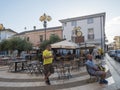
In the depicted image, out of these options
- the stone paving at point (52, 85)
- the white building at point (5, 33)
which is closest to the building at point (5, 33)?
the white building at point (5, 33)

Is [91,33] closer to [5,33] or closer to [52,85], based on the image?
[5,33]

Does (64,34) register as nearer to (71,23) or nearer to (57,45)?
(71,23)

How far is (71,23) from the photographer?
35.7m

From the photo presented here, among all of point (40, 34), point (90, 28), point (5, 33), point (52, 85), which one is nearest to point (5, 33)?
point (5, 33)

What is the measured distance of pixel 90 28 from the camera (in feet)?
109

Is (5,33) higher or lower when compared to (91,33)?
higher

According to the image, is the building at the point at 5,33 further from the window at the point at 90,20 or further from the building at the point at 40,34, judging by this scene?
the window at the point at 90,20

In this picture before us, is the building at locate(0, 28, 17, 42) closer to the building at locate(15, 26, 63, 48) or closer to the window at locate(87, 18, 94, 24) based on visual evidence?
the building at locate(15, 26, 63, 48)

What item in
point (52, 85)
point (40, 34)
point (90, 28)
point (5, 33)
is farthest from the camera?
point (5, 33)

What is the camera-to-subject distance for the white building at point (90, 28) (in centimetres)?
3247

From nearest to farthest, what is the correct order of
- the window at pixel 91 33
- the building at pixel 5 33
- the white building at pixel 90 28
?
1. the white building at pixel 90 28
2. the window at pixel 91 33
3. the building at pixel 5 33

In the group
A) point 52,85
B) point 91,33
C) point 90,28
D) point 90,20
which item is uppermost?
point 90,20

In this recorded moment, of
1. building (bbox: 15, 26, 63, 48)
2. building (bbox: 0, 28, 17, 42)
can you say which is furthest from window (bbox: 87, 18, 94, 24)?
building (bbox: 0, 28, 17, 42)

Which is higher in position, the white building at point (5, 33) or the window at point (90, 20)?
the window at point (90, 20)
